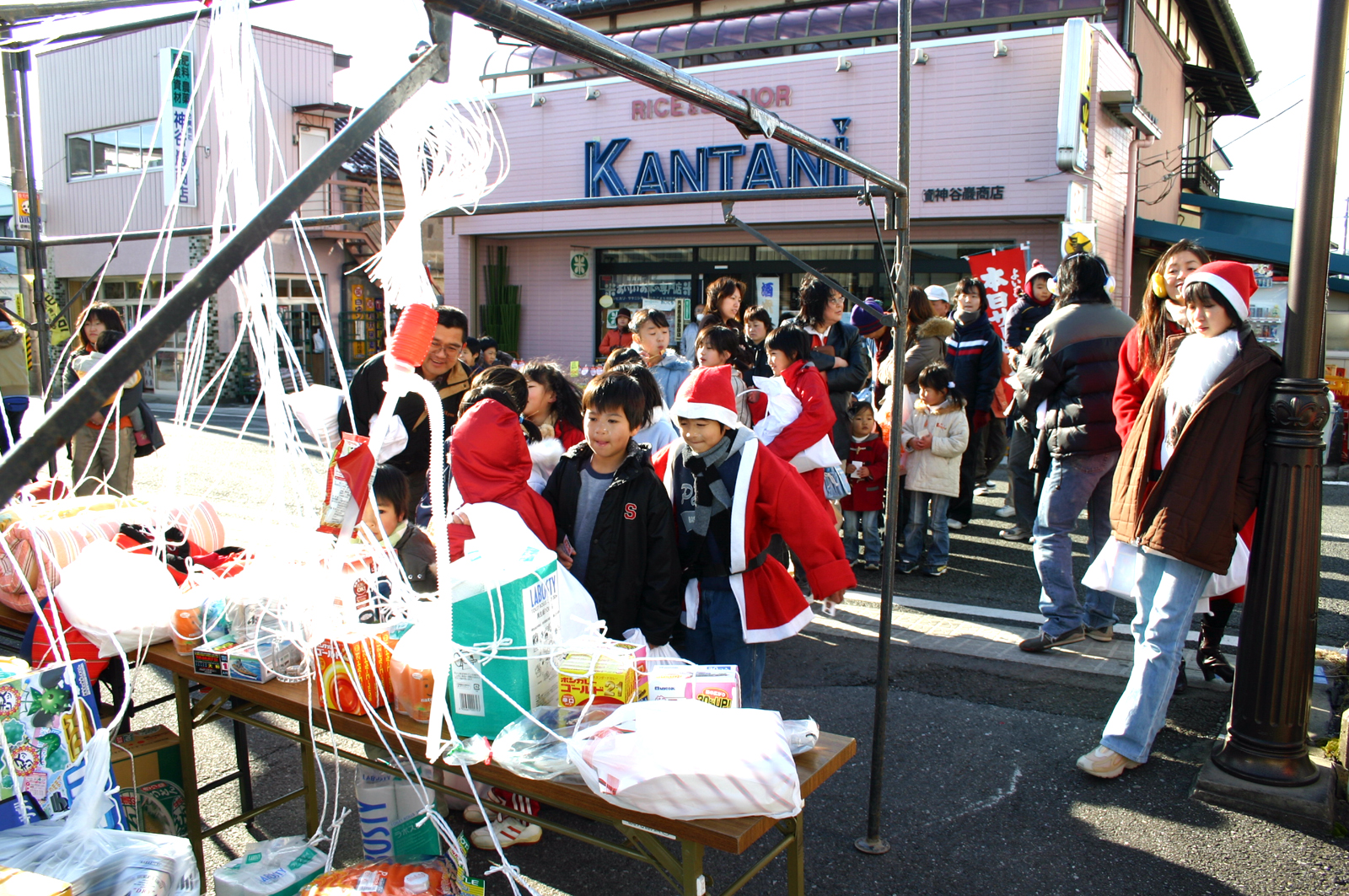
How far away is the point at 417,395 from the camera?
440 cm

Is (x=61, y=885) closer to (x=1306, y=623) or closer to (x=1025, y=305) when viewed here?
(x=1306, y=623)

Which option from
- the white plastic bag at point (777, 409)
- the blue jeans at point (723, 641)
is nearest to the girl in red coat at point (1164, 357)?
the white plastic bag at point (777, 409)

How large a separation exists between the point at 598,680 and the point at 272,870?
3.47 ft

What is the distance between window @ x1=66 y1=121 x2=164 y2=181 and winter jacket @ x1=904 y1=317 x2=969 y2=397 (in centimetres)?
1833

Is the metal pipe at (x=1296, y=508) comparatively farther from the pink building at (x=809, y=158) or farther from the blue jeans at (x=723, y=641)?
the pink building at (x=809, y=158)

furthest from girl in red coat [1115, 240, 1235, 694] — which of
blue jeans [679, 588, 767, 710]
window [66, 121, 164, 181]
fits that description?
window [66, 121, 164, 181]

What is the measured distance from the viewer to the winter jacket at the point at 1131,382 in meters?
3.96

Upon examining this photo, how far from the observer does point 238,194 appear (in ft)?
5.65

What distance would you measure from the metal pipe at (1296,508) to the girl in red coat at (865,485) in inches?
120

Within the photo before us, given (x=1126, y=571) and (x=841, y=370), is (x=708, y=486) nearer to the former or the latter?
(x=1126, y=571)

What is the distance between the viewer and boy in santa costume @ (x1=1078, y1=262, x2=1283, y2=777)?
10.2 feet

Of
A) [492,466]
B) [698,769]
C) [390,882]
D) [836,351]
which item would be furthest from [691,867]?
[836,351]

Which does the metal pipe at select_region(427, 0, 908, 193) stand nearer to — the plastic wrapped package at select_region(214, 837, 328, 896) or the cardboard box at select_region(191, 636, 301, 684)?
the cardboard box at select_region(191, 636, 301, 684)

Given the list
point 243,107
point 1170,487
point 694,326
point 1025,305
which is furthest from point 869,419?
point 243,107
